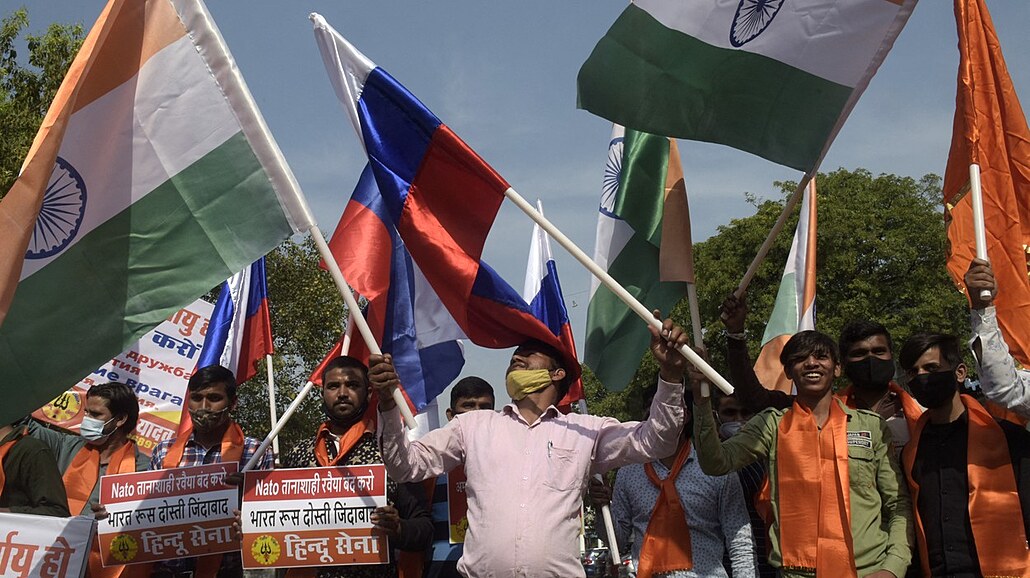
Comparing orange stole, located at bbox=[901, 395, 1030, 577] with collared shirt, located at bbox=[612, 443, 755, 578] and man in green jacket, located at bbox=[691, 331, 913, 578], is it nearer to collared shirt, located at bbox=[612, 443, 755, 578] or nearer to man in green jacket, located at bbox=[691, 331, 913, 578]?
man in green jacket, located at bbox=[691, 331, 913, 578]

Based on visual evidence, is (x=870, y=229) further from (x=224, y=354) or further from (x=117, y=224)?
(x=117, y=224)

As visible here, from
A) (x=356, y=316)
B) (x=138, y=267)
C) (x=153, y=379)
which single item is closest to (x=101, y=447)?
(x=138, y=267)

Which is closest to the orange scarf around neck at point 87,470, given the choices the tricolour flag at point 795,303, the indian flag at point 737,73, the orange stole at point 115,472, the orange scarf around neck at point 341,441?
the orange stole at point 115,472

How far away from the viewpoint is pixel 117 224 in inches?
229

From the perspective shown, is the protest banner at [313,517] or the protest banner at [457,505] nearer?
the protest banner at [313,517]

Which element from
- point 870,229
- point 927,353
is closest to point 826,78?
point 927,353

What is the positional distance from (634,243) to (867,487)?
2.57 meters

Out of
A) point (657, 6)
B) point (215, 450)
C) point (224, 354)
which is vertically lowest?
point (215, 450)

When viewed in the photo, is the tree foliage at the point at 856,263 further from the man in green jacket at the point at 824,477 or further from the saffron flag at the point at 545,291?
the man in green jacket at the point at 824,477

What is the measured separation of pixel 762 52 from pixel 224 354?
6.18m

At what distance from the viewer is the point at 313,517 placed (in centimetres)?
598

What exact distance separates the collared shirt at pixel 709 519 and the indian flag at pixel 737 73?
1732 mm

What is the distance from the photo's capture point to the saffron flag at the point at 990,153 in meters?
5.28

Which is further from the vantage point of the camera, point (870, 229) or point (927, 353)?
point (870, 229)
